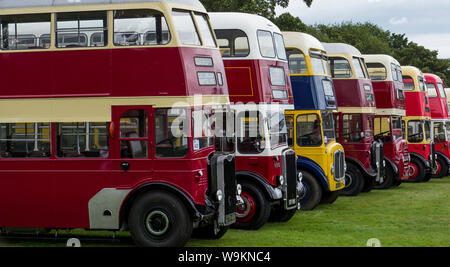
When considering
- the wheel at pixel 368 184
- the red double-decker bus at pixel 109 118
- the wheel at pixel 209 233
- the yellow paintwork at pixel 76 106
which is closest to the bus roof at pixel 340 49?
the wheel at pixel 368 184

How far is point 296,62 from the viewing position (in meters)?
19.8

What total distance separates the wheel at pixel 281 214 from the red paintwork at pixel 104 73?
4634 millimetres

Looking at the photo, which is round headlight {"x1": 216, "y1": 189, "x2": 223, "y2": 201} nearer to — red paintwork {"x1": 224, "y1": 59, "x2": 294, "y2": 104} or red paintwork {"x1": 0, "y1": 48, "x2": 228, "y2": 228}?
red paintwork {"x1": 0, "y1": 48, "x2": 228, "y2": 228}

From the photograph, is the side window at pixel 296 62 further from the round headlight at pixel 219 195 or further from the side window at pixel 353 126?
the round headlight at pixel 219 195

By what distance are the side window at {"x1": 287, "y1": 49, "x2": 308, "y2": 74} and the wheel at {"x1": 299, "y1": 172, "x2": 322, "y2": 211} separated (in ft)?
8.55

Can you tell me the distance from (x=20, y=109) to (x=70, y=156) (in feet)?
3.76

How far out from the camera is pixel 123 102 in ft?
41.9

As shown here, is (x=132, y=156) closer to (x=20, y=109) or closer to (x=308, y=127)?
(x=20, y=109)

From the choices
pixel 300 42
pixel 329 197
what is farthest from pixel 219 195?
pixel 329 197

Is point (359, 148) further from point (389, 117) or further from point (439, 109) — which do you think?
point (439, 109)

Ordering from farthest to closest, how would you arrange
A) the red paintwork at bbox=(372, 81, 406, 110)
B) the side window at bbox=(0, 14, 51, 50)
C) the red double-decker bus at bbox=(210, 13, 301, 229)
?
the red paintwork at bbox=(372, 81, 406, 110) < the red double-decker bus at bbox=(210, 13, 301, 229) < the side window at bbox=(0, 14, 51, 50)

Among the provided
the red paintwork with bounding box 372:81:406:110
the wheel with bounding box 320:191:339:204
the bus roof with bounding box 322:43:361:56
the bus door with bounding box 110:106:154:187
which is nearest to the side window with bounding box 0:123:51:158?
the bus door with bounding box 110:106:154:187

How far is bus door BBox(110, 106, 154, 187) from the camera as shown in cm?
1264
